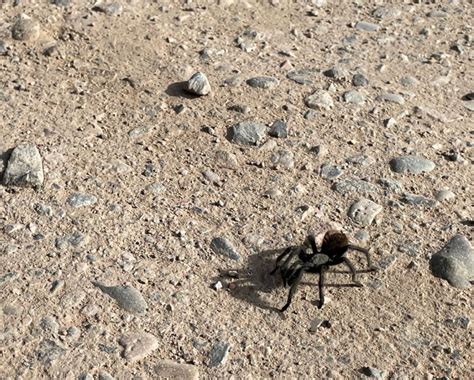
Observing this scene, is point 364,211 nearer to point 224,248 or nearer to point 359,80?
point 224,248

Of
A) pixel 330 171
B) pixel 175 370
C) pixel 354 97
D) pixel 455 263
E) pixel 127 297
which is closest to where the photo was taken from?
pixel 175 370

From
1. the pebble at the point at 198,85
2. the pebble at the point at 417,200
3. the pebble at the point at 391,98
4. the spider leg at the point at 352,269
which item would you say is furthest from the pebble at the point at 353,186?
the pebble at the point at 198,85

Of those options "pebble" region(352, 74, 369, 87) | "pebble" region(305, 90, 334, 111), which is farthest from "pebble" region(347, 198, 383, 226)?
"pebble" region(352, 74, 369, 87)

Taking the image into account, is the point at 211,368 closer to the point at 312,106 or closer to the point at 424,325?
the point at 424,325

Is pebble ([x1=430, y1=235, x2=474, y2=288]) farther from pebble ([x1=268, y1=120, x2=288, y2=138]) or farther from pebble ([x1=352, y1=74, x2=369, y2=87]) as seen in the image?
pebble ([x1=352, y1=74, x2=369, y2=87])

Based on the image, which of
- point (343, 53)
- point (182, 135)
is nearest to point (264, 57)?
point (343, 53)

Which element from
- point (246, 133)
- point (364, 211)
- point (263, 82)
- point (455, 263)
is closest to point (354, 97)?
point (263, 82)

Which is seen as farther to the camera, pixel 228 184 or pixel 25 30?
pixel 25 30

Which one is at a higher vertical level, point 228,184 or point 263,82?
point 263,82
